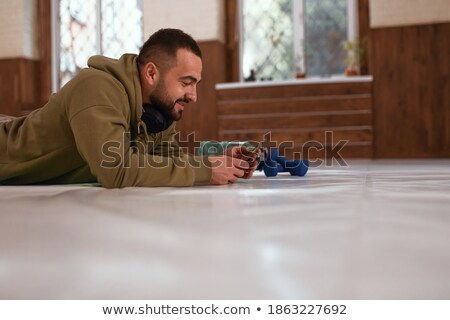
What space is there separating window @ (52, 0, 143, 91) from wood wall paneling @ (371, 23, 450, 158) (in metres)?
3.10

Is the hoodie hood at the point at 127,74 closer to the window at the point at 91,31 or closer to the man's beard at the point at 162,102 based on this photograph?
the man's beard at the point at 162,102

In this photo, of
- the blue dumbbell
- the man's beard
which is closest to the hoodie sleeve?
the man's beard

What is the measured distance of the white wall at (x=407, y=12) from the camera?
5.54 metres

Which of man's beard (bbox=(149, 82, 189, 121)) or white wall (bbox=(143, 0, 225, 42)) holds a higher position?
white wall (bbox=(143, 0, 225, 42))

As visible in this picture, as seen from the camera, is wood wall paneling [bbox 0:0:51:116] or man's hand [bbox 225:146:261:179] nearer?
man's hand [bbox 225:146:261:179]

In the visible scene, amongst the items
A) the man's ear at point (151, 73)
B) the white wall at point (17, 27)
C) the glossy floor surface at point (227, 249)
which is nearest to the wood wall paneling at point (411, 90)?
the man's ear at point (151, 73)

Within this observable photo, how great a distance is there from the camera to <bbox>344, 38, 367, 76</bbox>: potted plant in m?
5.85

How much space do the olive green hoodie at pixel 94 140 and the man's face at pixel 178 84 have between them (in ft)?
0.34

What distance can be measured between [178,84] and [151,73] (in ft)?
0.34

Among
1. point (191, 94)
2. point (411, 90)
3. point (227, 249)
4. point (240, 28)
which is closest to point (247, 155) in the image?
point (191, 94)

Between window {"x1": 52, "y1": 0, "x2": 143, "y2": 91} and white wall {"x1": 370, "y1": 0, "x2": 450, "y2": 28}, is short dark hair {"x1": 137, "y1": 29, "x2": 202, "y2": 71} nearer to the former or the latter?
white wall {"x1": 370, "y1": 0, "x2": 450, "y2": 28}

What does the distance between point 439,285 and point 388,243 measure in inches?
7.6
